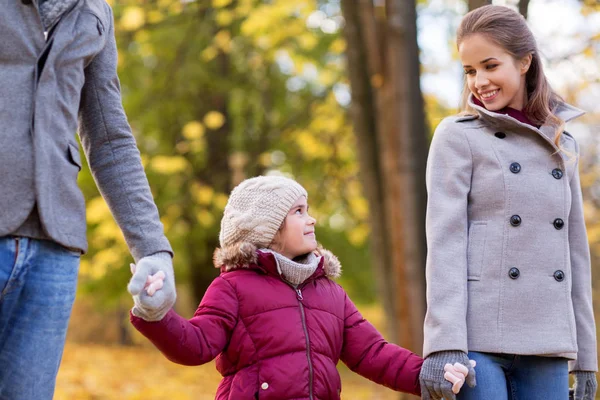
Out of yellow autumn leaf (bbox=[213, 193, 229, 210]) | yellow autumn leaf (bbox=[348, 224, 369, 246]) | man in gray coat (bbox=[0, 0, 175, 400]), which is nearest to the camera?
man in gray coat (bbox=[0, 0, 175, 400])

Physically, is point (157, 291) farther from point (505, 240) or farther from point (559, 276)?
point (559, 276)

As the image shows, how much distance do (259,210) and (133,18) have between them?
589 cm

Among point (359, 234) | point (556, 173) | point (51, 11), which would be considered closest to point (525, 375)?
point (556, 173)

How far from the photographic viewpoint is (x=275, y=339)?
282cm

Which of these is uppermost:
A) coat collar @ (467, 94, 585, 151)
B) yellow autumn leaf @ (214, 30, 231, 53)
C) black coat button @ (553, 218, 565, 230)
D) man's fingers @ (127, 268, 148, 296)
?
yellow autumn leaf @ (214, 30, 231, 53)

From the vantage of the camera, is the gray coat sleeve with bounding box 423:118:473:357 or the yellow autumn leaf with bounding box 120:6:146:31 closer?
the gray coat sleeve with bounding box 423:118:473:357

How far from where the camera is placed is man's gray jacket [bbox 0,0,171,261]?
6.75ft

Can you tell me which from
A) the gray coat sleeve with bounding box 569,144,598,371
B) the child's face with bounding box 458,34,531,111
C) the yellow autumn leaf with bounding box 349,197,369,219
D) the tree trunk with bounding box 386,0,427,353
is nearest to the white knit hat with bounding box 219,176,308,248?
the child's face with bounding box 458,34,531,111

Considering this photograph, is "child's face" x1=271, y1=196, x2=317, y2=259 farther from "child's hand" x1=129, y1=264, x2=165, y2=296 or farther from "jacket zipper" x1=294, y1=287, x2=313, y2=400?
"child's hand" x1=129, y1=264, x2=165, y2=296

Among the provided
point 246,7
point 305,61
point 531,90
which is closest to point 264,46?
point 305,61

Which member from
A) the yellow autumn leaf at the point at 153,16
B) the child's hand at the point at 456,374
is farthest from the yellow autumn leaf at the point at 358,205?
the child's hand at the point at 456,374

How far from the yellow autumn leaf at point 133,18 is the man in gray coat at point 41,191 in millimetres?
6266

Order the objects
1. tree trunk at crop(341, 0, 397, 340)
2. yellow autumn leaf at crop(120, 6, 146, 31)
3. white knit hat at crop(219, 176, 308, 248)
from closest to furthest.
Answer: white knit hat at crop(219, 176, 308, 248)
tree trunk at crop(341, 0, 397, 340)
yellow autumn leaf at crop(120, 6, 146, 31)

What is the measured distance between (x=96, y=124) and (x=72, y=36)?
28 cm
